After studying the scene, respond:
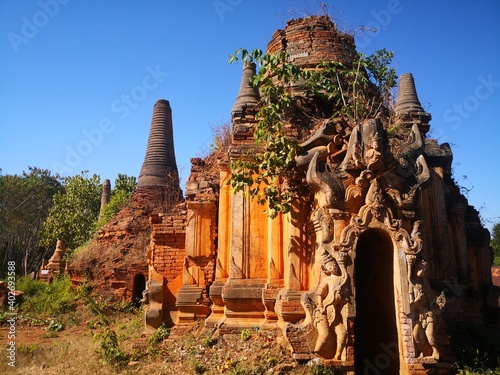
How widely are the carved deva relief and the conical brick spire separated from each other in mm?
5542

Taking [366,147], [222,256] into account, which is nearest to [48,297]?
[222,256]

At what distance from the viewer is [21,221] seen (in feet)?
109

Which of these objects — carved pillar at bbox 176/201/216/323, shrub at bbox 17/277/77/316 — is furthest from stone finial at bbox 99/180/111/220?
carved pillar at bbox 176/201/216/323

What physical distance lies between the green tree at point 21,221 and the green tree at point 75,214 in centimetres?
584

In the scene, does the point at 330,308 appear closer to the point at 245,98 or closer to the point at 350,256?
the point at 350,256

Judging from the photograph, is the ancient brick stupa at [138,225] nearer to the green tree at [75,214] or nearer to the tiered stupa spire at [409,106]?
the green tree at [75,214]

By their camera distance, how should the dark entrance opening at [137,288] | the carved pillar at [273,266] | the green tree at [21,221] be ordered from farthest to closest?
the green tree at [21,221]
the dark entrance opening at [137,288]
the carved pillar at [273,266]

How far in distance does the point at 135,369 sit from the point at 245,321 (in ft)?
6.60

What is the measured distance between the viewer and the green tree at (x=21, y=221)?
32.5 meters

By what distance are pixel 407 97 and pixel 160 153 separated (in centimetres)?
1323

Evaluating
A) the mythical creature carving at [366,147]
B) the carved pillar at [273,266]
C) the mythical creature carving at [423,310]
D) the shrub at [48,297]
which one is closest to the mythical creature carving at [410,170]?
the mythical creature carving at [366,147]

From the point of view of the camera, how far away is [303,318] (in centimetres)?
684

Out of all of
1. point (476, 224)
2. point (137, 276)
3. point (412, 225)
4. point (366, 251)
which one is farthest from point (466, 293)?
point (137, 276)

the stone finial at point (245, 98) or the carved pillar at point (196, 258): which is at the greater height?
the stone finial at point (245, 98)
